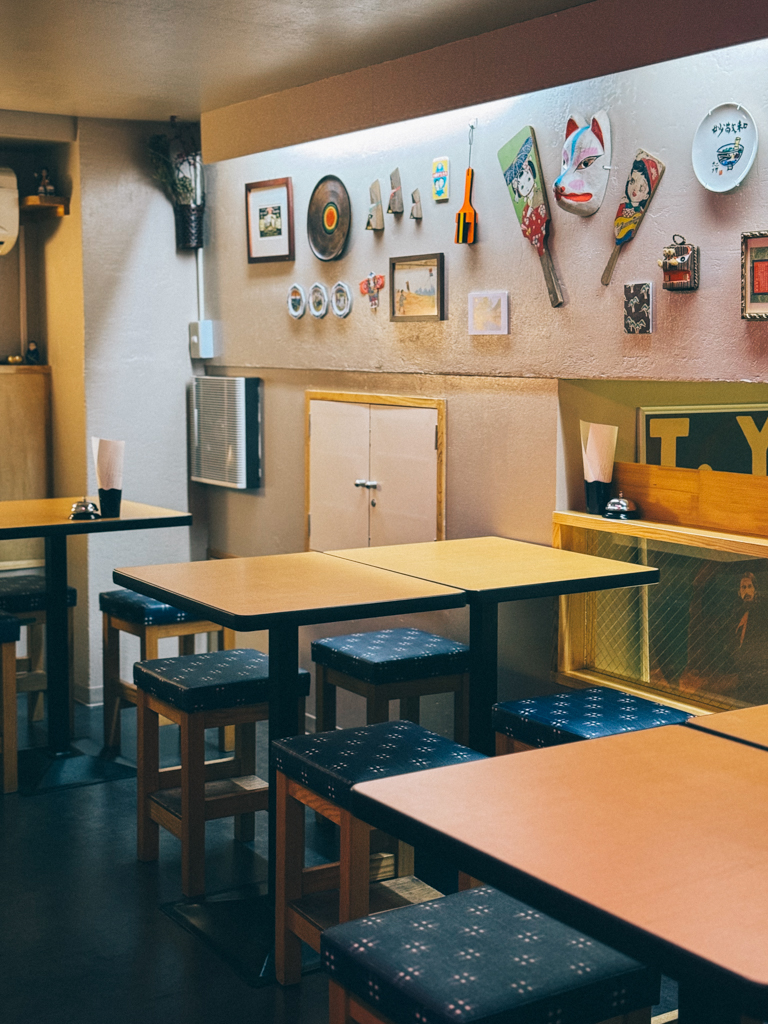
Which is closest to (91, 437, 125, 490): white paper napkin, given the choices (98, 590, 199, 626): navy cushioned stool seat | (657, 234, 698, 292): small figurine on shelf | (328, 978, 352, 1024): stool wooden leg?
(98, 590, 199, 626): navy cushioned stool seat

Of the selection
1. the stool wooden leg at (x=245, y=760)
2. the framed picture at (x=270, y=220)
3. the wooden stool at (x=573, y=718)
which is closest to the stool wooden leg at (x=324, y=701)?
the stool wooden leg at (x=245, y=760)

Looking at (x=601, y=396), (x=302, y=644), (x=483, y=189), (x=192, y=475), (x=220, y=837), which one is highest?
(x=483, y=189)

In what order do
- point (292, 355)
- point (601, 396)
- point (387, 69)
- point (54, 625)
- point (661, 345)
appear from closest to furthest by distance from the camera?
point (661, 345) < point (601, 396) < point (387, 69) < point (54, 625) < point (292, 355)

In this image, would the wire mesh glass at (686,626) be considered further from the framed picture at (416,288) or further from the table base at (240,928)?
the table base at (240,928)

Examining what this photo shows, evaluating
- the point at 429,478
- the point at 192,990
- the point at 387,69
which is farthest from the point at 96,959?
the point at 387,69

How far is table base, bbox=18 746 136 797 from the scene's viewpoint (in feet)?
13.6

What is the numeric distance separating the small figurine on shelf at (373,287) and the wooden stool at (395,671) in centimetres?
132

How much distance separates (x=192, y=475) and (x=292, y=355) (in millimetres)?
935

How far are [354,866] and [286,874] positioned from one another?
32cm

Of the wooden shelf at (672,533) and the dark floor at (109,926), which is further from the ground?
the wooden shelf at (672,533)

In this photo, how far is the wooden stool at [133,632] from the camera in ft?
13.9

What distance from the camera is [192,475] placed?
17.7 ft

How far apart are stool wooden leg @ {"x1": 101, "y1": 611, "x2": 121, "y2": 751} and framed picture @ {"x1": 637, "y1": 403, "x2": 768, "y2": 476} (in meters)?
2.14

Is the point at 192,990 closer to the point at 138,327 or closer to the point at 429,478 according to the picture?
the point at 429,478
